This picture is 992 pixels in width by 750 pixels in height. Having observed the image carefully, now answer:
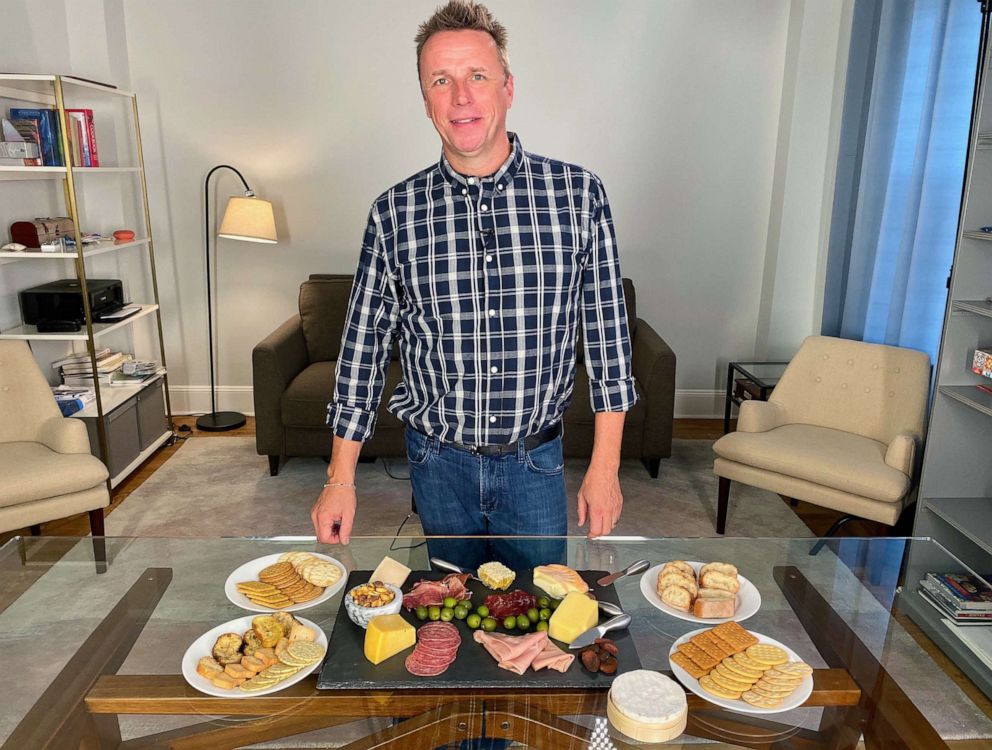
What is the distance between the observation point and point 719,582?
140 cm

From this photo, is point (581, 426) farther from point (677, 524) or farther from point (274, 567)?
point (274, 567)

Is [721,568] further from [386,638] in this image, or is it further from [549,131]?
[549,131]

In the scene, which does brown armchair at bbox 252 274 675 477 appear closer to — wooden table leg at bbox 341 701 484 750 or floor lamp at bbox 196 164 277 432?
floor lamp at bbox 196 164 277 432

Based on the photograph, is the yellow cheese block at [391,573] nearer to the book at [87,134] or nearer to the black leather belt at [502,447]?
the black leather belt at [502,447]

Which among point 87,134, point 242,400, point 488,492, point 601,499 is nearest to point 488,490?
point 488,492

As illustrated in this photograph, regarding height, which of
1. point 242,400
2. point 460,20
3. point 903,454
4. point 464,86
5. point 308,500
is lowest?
point 308,500

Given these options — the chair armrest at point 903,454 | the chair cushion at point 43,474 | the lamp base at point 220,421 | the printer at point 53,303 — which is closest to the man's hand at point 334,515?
the chair cushion at point 43,474

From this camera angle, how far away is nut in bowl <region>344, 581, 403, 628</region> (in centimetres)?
126

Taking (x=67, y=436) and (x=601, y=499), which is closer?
(x=601, y=499)

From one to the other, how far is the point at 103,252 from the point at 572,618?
3.34 metres

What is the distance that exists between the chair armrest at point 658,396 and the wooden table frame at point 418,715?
2.38m

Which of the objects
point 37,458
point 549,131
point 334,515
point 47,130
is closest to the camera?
point 334,515

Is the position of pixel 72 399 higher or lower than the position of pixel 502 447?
lower

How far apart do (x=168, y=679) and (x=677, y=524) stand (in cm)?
239
